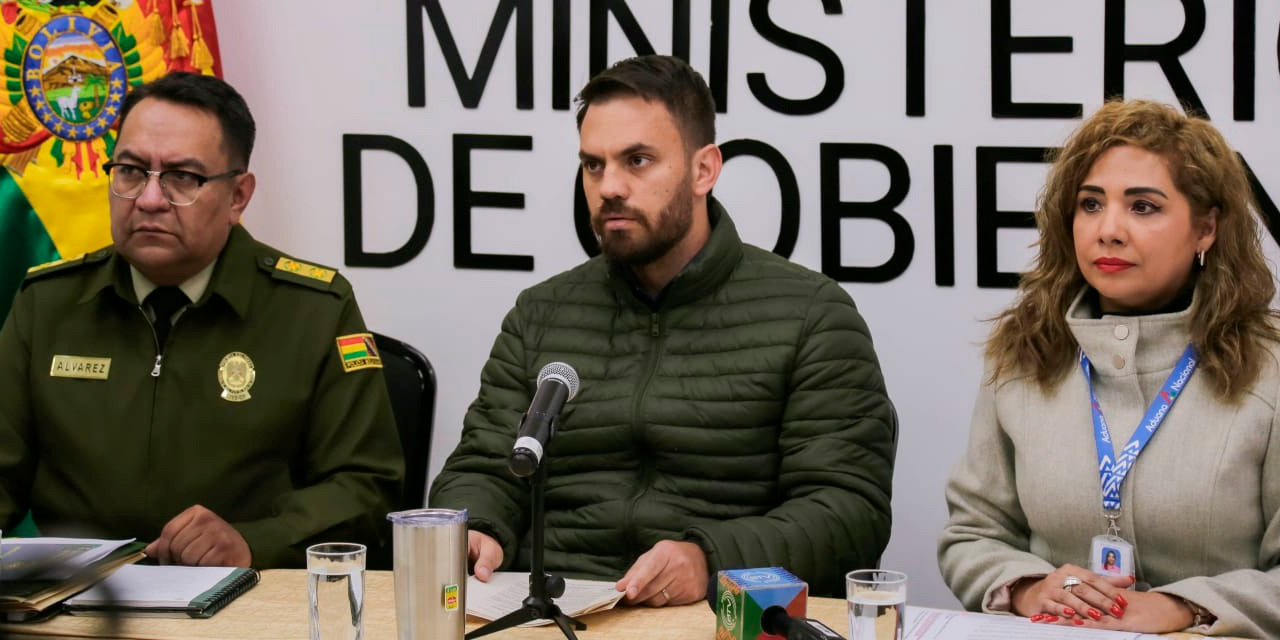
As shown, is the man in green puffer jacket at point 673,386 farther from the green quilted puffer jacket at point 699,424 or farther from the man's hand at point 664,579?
the man's hand at point 664,579

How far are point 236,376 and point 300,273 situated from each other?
0.27 m

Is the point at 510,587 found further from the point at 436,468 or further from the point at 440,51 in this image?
the point at 440,51

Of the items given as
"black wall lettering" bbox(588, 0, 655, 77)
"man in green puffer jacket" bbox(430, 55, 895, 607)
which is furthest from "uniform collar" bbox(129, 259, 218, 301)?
"black wall lettering" bbox(588, 0, 655, 77)

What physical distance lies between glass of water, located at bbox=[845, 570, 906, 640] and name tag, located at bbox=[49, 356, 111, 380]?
177 cm

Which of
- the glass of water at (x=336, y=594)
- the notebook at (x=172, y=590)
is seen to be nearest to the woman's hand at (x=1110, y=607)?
the glass of water at (x=336, y=594)

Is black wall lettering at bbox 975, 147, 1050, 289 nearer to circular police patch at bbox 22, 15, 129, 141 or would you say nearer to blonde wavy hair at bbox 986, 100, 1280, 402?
blonde wavy hair at bbox 986, 100, 1280, 402

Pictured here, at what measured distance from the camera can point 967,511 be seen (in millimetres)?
2516

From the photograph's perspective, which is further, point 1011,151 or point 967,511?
point 1011,151

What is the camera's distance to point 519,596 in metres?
2.12

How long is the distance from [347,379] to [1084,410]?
1.46 m

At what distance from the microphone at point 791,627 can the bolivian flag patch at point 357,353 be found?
136 cm

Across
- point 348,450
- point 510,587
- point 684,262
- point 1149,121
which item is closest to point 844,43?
point 684,262

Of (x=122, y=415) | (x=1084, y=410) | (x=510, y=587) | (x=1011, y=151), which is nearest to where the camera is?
(x=510, y=587)

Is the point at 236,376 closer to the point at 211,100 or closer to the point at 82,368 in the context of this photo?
the point at 82,368
